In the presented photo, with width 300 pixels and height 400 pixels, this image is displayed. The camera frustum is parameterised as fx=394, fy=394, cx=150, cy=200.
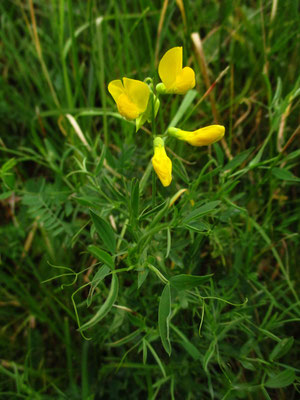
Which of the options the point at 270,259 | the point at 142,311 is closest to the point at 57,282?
the point at 142,311

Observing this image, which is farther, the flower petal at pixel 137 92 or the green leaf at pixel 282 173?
the green leaf at pixel 282 173

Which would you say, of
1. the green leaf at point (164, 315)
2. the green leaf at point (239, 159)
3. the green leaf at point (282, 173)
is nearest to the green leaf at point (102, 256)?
the green leaf at point (164, 315)

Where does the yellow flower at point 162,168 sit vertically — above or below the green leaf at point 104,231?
above

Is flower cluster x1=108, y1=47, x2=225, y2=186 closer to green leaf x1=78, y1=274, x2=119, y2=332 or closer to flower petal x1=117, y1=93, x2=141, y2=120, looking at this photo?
flower petal x1=117, y1=93, x2=141, y2=120

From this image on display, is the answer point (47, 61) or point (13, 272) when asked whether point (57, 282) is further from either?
point (47, 61)

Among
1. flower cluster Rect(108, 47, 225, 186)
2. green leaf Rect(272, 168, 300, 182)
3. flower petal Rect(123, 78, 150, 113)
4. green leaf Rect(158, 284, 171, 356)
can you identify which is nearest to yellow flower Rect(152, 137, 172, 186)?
flower cluster Rect(108, 47, 225, 186)

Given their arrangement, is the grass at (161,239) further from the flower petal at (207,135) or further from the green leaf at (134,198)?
the flower petal at (207,135)

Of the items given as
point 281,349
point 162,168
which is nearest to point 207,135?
point 162,168
